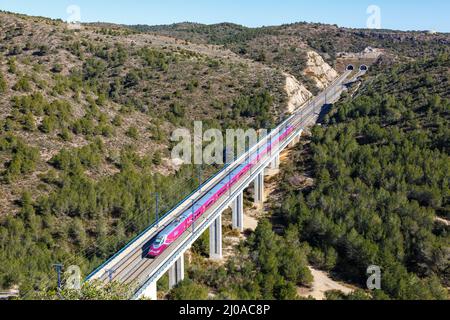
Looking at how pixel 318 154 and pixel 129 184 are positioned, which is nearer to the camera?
pixel 129 184

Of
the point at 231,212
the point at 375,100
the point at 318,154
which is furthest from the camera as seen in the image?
the point at 375,100

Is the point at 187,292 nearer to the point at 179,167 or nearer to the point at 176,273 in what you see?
the point at 176,273

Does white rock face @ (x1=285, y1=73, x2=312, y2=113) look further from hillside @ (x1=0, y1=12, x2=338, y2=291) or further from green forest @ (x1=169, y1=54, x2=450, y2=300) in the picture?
green forest @ (x1=169, y1=54, x2=450, y2=300)

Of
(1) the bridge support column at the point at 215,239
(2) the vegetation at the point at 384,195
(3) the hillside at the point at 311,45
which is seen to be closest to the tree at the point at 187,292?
(1) the bridge support column at the point at 215,239

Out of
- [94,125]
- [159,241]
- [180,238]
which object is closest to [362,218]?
[180,238]

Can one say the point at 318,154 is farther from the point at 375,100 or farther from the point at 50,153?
the point at 50,153

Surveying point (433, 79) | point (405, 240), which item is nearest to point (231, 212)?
point (405, 240)

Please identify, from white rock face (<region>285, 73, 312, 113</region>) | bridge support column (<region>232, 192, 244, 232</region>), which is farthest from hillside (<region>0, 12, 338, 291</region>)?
bridge support column (<region>232, 192, 244, 232</region>)

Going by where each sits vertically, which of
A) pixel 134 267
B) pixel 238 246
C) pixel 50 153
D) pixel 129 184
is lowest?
pixel 238 246
